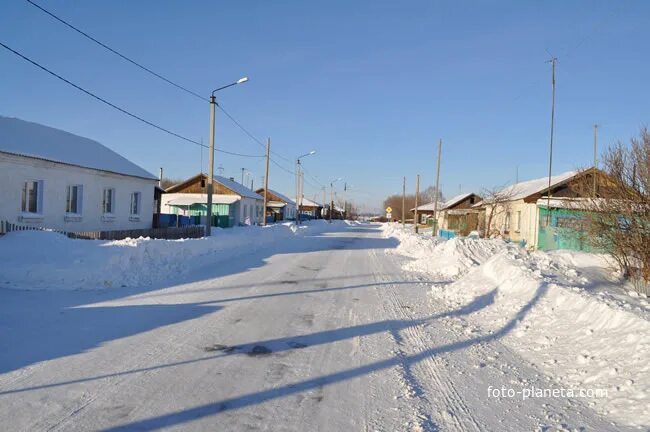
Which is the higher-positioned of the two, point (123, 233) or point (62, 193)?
point (62, 193)

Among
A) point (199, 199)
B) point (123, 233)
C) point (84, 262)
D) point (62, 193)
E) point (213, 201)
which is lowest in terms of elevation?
point (84, 262)

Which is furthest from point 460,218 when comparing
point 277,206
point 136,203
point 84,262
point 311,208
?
point 311,208

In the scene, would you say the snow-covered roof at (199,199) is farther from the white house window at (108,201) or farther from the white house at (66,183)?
the white house window at (108,201)

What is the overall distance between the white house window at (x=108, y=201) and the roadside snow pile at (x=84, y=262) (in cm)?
882

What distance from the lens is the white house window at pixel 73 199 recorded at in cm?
2098

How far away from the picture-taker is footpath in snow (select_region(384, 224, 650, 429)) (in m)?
5.15

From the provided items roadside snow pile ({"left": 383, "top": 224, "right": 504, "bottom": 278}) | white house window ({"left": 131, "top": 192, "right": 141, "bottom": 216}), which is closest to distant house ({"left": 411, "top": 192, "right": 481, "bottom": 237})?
roadside snow pile ({"left": 383, "top": 224, "right": 504, "bottom": 278})

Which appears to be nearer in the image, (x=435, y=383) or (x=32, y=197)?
(x=435, y=383)

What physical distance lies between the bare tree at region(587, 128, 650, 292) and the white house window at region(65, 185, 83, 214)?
20387mm

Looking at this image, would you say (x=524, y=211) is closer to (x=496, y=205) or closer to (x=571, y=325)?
(x=496, y=205)

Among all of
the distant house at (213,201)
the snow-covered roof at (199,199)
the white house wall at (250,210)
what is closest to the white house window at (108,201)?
the distant house at (213,201)

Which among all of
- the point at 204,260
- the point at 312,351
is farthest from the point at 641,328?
the point at 204,260

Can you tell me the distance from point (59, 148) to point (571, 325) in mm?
21924

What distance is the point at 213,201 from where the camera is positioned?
48.2 m
